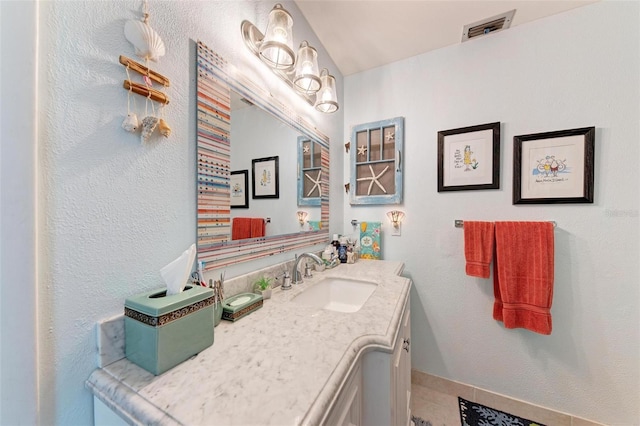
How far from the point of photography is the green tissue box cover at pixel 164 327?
48cm

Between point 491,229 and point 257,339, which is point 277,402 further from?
point 491,229

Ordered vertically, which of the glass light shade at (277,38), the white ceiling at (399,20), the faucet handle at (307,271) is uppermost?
the white ceiling at (399,20)

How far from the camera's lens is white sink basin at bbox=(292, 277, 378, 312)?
3.92 ft

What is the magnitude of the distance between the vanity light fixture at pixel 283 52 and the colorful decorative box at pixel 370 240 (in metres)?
1.01

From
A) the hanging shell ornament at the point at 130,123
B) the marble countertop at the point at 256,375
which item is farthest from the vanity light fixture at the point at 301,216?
the hanging shell ornament at the point at 130,123

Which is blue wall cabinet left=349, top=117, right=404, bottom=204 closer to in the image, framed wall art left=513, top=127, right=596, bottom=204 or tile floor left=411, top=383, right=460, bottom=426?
framed wall art left=513, top=127, right=596, bottom=204

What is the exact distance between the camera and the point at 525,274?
1.26m

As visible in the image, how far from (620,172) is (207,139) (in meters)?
1.95

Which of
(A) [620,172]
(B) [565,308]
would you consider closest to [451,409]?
(B) [565,308]

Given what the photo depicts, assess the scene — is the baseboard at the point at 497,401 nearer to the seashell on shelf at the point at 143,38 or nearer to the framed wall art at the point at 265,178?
the framed wall art at the point at 265,178

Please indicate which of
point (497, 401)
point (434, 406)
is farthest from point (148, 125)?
point (497, 401)

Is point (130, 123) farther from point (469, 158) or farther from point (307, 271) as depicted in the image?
point (469, 158)

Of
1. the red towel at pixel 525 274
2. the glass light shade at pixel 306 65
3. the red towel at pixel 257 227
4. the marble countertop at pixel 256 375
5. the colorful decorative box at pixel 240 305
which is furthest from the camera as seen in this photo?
the red towel at pixel 525 274

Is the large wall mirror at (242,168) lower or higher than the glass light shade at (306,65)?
lower
